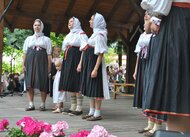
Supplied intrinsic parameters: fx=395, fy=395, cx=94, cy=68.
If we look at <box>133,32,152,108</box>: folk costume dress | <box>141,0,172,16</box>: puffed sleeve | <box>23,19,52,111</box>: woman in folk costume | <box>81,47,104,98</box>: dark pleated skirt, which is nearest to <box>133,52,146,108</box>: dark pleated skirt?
<box>133,32,152,108</box>: folk costume dress

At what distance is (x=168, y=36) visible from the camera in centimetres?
212

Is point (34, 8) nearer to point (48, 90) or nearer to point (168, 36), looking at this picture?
point (48, 90)

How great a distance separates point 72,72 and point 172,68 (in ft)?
13.2

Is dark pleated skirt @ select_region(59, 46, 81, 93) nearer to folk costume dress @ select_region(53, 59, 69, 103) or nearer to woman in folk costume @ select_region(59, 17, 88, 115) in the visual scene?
woman in folk costume @ select_region(59, 17, 88, 115)

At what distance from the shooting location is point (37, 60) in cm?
652

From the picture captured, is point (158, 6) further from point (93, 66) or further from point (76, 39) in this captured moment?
point (76, 39)

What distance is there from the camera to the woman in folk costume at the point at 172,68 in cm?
206

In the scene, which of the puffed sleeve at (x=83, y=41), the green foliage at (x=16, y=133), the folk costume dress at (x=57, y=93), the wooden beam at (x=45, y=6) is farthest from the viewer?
the wooden beam at (x=45, y=6)

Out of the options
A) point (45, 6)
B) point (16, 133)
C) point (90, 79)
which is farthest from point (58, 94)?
point (45, 6)

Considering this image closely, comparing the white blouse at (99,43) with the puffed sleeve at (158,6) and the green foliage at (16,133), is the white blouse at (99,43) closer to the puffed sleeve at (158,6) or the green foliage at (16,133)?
the green foliage at (16,133)

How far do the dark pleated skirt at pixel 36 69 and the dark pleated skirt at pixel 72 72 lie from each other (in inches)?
25.0

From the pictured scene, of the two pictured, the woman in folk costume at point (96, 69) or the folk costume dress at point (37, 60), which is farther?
the folk costume dress at point (37, 60)

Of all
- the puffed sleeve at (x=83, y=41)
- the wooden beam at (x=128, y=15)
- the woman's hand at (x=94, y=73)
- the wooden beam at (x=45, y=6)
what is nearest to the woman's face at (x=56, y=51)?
the puffed sleeve at (x=83, y=41)

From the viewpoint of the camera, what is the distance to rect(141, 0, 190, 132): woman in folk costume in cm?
206
